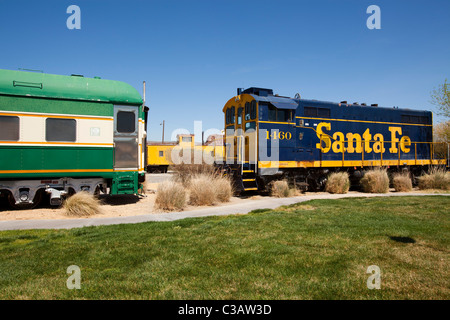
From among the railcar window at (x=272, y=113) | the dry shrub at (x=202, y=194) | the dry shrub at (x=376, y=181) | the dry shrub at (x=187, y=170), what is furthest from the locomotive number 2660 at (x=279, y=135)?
the dry shrub at (x=376, y=181)

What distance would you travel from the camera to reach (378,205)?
1001cm

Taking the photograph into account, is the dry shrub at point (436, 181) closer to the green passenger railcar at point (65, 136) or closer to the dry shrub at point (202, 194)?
the dry shrub at point (202, 194)

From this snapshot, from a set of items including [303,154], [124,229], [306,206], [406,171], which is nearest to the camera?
[124,229]

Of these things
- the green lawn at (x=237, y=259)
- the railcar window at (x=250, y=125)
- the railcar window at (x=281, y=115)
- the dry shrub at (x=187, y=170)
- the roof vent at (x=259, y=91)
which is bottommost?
the green lawn at (x=237, y=259)

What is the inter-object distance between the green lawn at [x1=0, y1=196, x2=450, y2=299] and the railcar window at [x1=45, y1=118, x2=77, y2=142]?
4.37m

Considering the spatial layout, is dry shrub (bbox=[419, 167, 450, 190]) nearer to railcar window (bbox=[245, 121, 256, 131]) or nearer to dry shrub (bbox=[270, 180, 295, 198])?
dry shrub (bbox=[270, 180, 295, 198])

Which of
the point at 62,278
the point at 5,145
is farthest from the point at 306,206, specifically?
the point at 5,145

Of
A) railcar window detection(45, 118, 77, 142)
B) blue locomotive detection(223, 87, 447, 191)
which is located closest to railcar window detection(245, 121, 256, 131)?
blue locomotive detection(223, 87, 447, 191)

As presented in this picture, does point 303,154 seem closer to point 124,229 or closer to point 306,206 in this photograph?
point 306,206

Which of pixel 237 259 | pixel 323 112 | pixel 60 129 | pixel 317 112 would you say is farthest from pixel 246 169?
pixel 237 259

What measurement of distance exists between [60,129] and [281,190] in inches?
353

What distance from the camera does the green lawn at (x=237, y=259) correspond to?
11.9 ft

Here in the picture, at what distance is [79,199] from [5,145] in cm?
308

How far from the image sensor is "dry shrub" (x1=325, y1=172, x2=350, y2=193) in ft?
49.8
